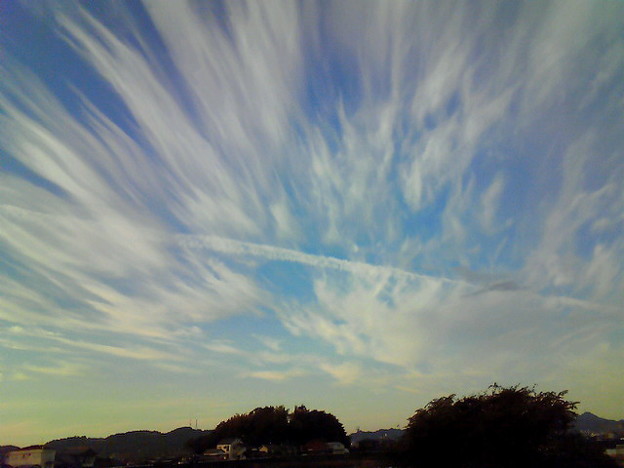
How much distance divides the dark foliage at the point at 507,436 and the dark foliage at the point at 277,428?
80.7 m

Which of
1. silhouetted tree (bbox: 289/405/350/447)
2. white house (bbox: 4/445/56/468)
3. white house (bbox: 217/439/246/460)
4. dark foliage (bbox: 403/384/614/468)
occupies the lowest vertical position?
dark foliage (bbox: 403/384/614/468)

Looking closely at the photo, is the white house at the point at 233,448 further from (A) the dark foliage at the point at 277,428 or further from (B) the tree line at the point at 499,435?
(B) the tree line at the point at 499,435

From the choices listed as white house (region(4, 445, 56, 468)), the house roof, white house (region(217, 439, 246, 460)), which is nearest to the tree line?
white house (region(4, 445, 56, 468))

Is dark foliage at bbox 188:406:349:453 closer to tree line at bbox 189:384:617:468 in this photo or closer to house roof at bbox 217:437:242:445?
house roof at bbox 217:437:242:445

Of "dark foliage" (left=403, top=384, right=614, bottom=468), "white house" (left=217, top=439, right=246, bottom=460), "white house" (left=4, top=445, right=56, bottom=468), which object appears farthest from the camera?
"white house" (left=217, top=439, right=246, bottom=460)

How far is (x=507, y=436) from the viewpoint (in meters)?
40.6

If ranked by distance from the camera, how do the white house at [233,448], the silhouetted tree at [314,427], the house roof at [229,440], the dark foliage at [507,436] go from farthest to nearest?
the silhouetted tree at [314,427] → the house roof at [229,440] → the white house at [233,448] → the dark foliage at [507,436]

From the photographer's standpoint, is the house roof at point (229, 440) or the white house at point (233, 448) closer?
the white house at point (233, 448)

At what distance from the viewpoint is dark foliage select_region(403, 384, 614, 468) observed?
132ft

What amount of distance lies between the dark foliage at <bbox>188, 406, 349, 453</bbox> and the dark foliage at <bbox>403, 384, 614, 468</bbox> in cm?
8073

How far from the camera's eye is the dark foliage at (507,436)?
40.3 metres

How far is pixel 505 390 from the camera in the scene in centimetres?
4662

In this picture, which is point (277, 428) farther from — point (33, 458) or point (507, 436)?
point (507, 436)

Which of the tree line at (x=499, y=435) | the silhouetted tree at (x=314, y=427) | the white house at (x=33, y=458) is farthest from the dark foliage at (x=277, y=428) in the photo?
the tree line at (x=499, y=435)
